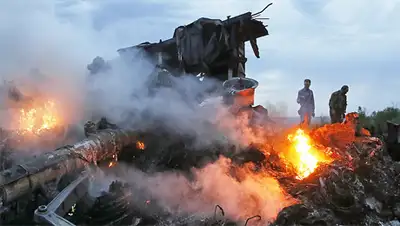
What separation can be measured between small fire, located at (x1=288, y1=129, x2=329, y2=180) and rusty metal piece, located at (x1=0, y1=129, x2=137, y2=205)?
3781mm

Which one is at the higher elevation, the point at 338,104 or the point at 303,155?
the point at 338,104

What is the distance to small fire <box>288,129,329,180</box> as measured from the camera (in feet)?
31.7

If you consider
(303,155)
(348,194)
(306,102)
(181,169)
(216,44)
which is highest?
(216,44)

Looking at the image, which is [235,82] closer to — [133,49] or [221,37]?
[221,37]

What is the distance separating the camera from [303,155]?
1045 cm

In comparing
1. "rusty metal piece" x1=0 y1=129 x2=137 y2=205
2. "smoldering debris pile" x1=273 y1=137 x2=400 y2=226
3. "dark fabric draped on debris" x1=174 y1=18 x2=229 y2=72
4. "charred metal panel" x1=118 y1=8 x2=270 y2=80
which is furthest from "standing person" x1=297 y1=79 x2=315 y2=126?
"rusty metal piece" x1=0 y1=129 x2=137 y2=205

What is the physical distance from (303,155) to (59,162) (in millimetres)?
5152

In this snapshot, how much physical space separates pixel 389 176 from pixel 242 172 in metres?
2.85

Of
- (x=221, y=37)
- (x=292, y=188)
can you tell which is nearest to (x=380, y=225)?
(x=292, y=188)

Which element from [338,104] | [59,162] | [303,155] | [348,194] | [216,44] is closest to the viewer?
[348,194]

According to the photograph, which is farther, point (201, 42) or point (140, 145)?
point (201, 42)

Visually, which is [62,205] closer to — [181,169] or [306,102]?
[181,169]

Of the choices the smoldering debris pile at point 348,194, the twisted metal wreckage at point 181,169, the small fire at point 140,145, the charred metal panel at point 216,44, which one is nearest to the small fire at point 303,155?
the twisted metal wreckage at point 181,169

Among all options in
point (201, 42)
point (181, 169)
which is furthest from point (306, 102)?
point (181, 169)
